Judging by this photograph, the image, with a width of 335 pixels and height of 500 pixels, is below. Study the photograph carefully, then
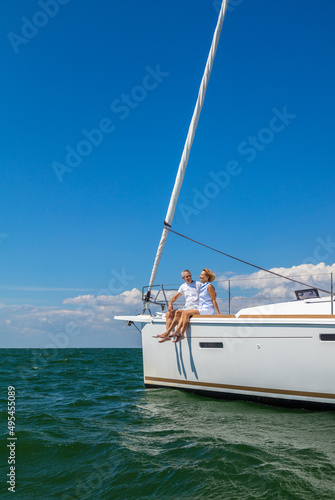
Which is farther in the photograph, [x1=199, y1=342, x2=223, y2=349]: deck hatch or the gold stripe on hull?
[x1=199, y1=342, x2=223, y2=349]: deck hatch

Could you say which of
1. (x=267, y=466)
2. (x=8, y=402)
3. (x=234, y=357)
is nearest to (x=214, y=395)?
(x=234, y=357)

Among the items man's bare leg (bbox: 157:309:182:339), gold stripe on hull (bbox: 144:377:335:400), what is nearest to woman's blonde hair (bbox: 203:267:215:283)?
man's bare leg (bbox: 157:309:182:339)

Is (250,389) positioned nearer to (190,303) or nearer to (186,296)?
(190,303)

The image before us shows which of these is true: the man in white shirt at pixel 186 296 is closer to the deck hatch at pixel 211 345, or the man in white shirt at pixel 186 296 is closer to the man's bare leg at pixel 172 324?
the man's bare leg at pixel 172 324

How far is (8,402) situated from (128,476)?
17.5 ft

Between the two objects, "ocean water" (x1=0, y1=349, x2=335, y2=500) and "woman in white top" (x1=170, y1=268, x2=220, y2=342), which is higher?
"woman in white top" (x1=170, y1=268, x2=220, y2=342)

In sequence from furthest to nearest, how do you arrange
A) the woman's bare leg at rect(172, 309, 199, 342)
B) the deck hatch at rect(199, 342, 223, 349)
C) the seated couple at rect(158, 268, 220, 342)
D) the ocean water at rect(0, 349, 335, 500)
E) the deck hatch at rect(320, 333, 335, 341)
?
the seated couple at rect(158, 268, 220, 342) < the woman's bare leg at rect(172, 309, 199, 342) < the deck hatch at rect(199, 342, 223, 349) < the deck hatch at rect(320, 333, 335, 341) < the ocean water at rect(0, 349, 335, 500)

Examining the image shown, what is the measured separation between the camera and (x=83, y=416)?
281 inches

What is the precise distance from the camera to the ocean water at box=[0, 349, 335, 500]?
3916mm

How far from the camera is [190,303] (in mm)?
8562

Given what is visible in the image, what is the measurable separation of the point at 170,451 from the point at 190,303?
3881 mm

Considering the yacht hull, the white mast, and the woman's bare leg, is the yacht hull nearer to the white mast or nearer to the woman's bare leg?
the woman's bare leg

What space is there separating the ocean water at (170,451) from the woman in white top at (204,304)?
1.32m

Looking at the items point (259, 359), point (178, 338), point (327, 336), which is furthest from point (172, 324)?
point (327, 336)
